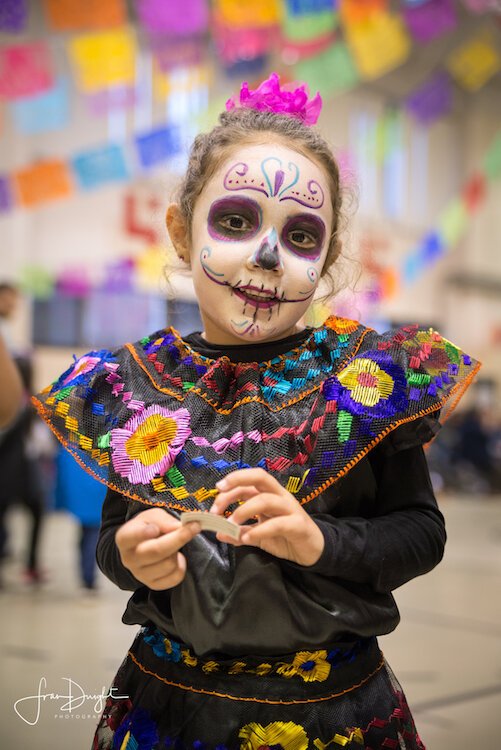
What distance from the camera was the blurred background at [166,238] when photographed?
2803 mm

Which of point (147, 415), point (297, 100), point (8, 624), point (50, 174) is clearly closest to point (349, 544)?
point (147, 415)

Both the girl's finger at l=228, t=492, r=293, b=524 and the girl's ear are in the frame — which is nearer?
the girl's finger at l=228, t=492, r=293, b=524

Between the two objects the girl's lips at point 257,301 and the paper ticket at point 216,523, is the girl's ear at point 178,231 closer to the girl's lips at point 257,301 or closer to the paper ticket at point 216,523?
the girl's lips at point 257,301

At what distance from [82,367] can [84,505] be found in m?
3.06

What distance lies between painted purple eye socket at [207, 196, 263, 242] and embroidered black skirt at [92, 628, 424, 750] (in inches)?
21.5

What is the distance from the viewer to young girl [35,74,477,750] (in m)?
1.00

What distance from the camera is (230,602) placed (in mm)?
992

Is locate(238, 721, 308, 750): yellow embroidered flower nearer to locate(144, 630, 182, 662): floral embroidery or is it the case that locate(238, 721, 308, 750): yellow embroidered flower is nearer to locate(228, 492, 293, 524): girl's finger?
locate(144, 630, 182, 662): floral embroidery

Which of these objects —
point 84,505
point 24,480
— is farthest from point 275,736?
point 24,480

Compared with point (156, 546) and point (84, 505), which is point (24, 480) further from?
point (156, 546)

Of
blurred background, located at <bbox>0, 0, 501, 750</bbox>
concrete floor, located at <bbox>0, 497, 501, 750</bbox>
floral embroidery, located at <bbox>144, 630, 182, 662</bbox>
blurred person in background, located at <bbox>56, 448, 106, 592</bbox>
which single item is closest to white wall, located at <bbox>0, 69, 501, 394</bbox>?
blurred background, located at <bbox>0, 0, 501, 750</bbox>

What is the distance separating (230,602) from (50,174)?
584 cm

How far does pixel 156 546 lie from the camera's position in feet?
3.03

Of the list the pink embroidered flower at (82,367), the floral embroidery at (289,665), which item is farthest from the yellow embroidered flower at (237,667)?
the pink embroidered flower at (82,367)
